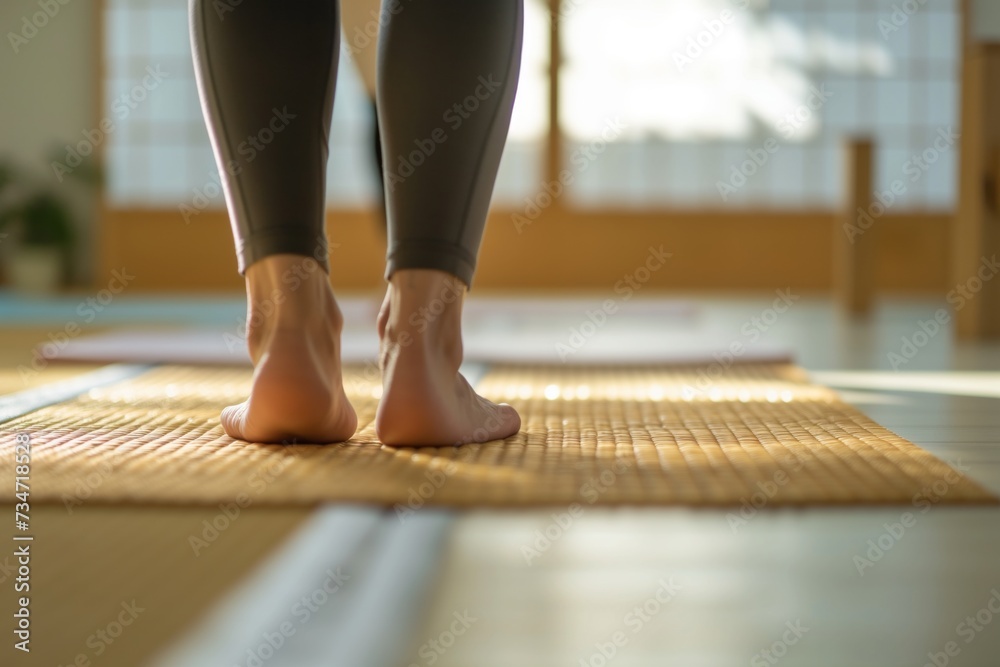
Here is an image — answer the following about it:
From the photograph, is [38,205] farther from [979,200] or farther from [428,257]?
[428,257]

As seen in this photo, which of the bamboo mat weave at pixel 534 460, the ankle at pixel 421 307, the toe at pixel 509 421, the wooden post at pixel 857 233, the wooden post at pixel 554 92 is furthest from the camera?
the wooden post at pixel 554 92

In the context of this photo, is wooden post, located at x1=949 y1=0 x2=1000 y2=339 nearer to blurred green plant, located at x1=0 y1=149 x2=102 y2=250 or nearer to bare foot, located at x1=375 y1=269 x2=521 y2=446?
bare foot, located at x1=375 y1=269 x2=521 y2=446

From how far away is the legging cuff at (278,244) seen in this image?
1031 mm

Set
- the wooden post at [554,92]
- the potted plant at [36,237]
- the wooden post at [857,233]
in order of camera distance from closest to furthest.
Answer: the wooden post at [857,233] → the potted plant at [36,237] → the wooden post at [554,92]

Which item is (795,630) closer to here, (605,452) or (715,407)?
(605,452)

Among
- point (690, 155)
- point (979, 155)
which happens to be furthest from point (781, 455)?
point (690, 155)

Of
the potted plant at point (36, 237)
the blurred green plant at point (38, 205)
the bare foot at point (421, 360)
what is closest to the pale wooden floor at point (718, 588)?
the bare foot at point (421, 360)

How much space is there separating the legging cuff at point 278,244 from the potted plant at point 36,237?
4516 mm

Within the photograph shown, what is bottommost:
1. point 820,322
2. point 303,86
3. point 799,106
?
point 820,322

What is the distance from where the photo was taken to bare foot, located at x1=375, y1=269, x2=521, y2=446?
3.32 ft

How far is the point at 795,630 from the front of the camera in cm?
57

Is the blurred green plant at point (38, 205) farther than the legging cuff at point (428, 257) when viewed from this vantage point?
Yes

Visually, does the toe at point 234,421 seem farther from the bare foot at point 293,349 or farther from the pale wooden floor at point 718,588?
the pale wooden floor at point 718,588

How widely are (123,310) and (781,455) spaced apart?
9.94 ft
